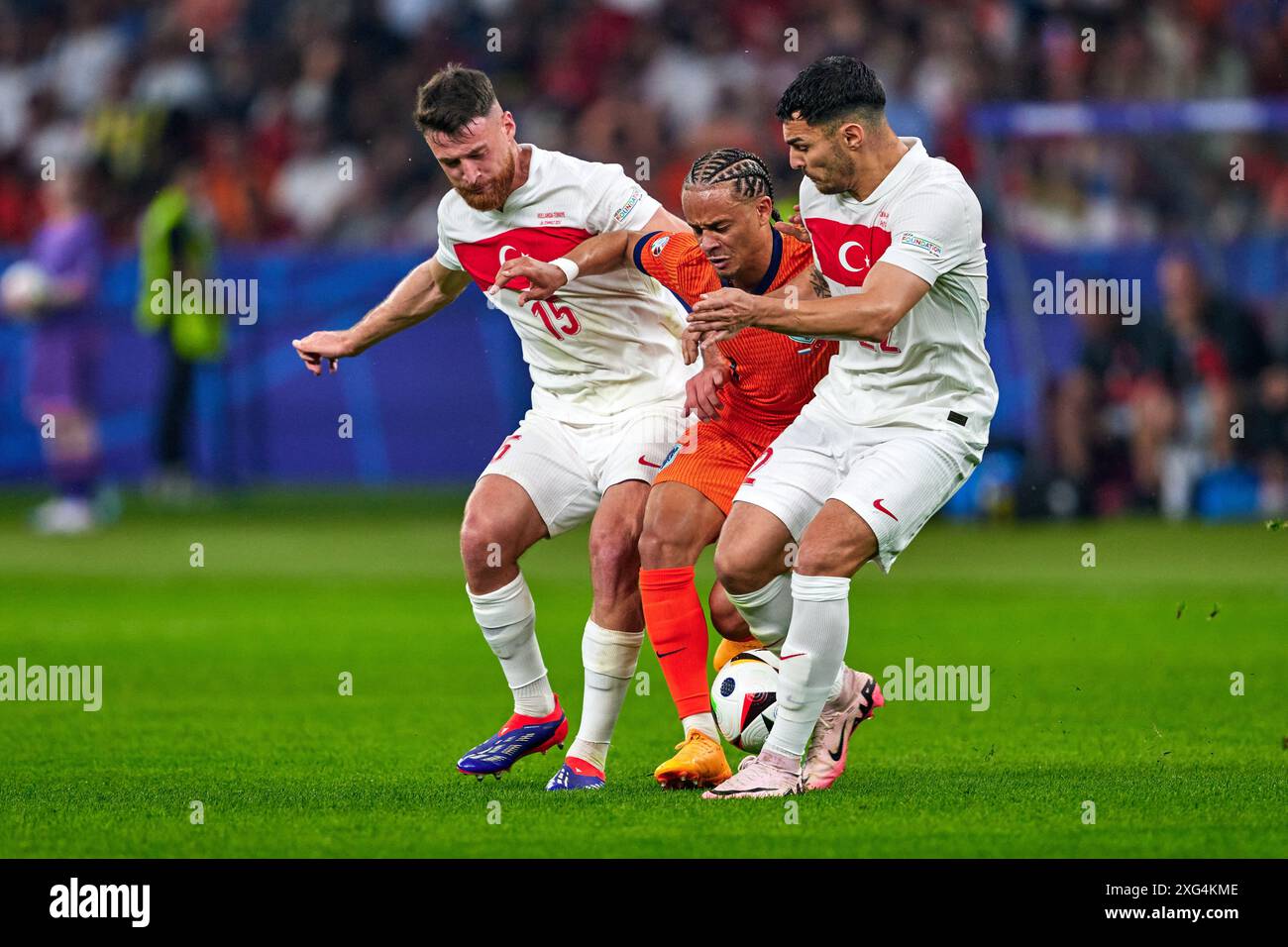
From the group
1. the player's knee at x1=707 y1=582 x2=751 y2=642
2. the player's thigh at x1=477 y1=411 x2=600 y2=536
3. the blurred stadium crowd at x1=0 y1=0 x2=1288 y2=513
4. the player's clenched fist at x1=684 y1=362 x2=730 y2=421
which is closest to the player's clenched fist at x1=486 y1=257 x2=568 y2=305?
the player's clenched fist at x1=684 y1=362 x2=730 y2=421

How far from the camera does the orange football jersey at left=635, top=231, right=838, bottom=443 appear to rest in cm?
701

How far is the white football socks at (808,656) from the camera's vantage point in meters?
6.44

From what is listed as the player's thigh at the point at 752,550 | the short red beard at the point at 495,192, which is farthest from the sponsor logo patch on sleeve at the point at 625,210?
the player's thigh at the point at 752,550

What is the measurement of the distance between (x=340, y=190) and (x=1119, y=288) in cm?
783

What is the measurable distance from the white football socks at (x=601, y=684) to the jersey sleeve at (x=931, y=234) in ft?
5.33

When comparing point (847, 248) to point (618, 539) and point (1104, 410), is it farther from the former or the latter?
point (1104, 410)

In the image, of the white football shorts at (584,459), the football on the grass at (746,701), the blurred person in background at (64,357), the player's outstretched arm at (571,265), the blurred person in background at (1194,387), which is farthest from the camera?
the blurred person in background at (64,357)

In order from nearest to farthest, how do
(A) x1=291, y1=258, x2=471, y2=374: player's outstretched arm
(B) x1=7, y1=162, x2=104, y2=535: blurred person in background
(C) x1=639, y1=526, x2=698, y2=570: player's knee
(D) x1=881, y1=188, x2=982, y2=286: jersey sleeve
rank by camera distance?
(D) x1=881, y1=188, x2=982, y2=286: jersey sleeve → (C) x1=639, y1=526, x2=698, y2=570: player's knee → (A) x1=291, y1=258, x2=471, y2=374: player's outstretched arm → (B) x1=7, y1=162, x2=104, y2=535: blurred person in background

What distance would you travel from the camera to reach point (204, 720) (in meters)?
8.66

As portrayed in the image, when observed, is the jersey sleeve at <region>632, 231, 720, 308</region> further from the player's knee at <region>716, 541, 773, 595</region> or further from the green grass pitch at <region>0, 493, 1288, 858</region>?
the green grass pitch at <region>0, 493, 1288, 858</region>

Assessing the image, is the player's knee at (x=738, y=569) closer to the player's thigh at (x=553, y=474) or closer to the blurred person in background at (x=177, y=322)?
the player's thigh at (x=553, y=474)

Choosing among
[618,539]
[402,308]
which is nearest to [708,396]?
[618,539]

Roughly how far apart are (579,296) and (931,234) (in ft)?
5.07
